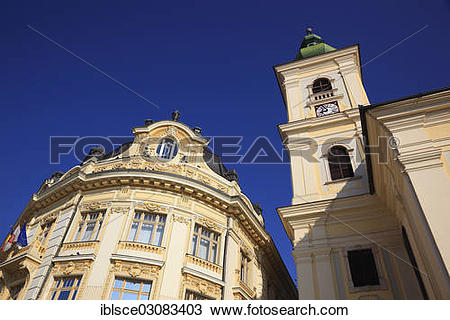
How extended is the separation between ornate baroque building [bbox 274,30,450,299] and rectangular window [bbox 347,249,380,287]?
34 mm

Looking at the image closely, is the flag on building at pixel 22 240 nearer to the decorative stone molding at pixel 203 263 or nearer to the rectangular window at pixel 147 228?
the rectangular window at pixel 147 228

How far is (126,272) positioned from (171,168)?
657 cm

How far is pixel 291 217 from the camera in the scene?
1320cm

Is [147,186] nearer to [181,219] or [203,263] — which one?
[181,219]

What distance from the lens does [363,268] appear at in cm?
1145

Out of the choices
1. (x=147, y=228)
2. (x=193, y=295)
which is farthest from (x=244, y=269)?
(x=147, y=228)

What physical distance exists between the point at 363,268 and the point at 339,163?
499cm

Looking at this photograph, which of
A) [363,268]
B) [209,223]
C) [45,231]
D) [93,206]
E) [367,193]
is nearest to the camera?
[363,268]

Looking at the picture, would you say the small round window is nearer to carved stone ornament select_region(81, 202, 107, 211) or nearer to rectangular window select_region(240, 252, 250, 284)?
carved stone ornament select_region(81, 202, 107, 211)

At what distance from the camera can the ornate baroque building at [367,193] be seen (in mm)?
8227

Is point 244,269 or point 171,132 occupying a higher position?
point 171,132

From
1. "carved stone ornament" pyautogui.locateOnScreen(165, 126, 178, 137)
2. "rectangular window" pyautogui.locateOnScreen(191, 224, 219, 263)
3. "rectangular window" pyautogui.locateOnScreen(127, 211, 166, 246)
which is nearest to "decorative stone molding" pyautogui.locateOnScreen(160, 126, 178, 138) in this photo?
"carved stone ornament" pyautogui.locateOnScreen(165, 126, 178, 137)

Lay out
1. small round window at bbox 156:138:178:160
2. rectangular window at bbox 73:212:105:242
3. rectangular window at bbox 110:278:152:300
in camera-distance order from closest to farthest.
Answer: rectangular window at bbox 110:278:152:300
rectangular window at bbox 73:212:105:242
small round window at bbox 156:138:178:160

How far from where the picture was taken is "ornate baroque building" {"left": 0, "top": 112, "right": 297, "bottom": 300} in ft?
51.5
